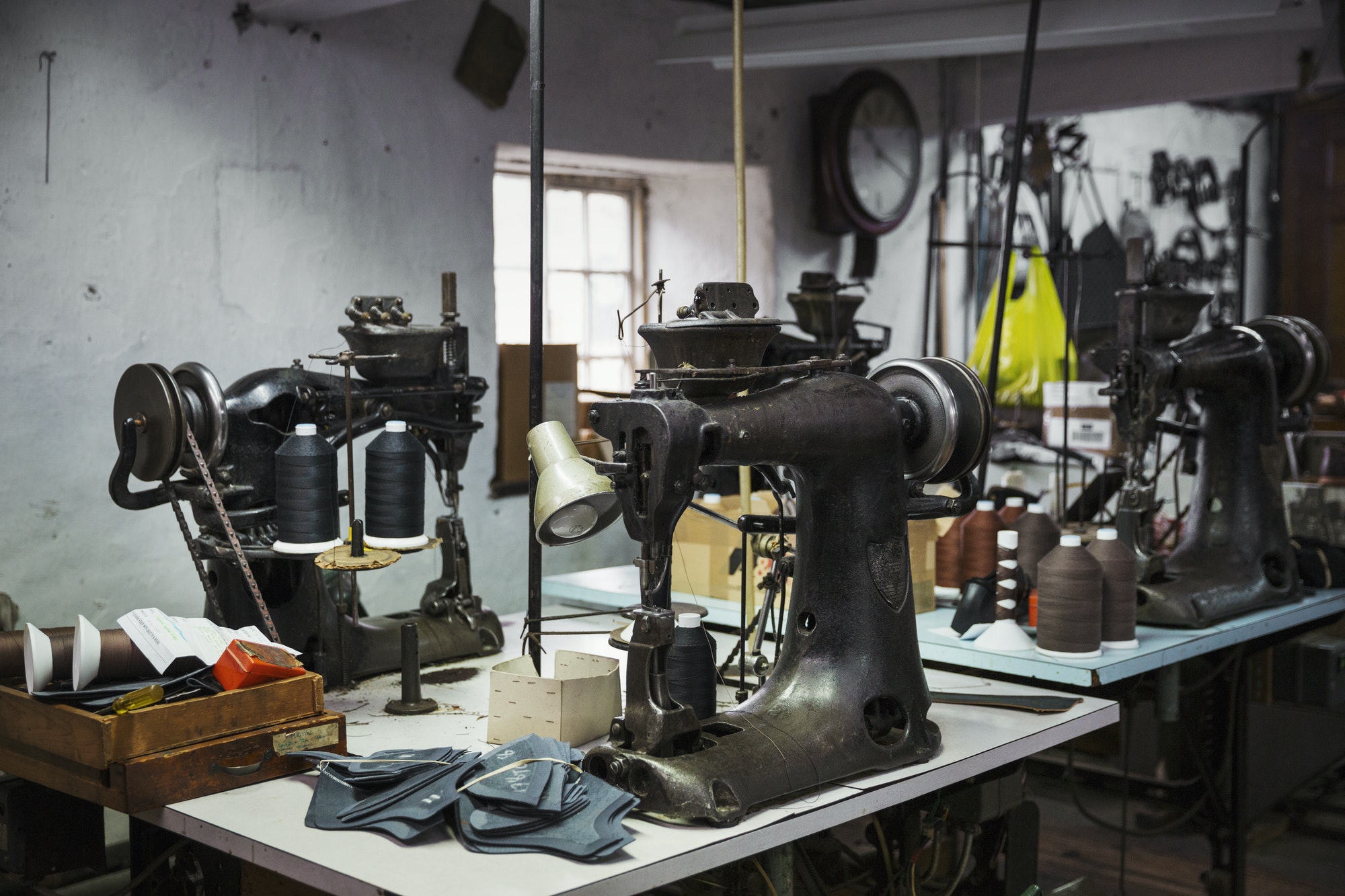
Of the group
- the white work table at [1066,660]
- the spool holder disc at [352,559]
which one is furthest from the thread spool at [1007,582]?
the spool holder disc at [352,559]

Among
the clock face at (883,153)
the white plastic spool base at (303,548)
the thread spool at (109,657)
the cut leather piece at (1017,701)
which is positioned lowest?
the cut leather piece at (1017,701)

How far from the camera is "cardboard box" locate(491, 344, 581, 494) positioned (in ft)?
15.2

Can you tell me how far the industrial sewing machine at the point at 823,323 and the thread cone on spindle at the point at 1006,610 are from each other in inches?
59.8

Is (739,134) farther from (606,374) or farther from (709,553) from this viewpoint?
(606,374)

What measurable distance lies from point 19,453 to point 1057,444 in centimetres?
357

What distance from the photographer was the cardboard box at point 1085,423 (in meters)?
4.59

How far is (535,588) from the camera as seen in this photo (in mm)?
2393

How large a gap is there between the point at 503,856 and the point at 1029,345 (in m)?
4.58

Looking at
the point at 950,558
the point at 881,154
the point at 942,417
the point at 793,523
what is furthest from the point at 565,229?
the point at 942,417

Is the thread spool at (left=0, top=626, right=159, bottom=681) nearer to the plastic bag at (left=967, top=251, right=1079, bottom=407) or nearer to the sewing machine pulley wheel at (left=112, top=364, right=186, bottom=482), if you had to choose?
the sewing machine pulley wheel at (left=112, top=364, right=186, bottom=482)

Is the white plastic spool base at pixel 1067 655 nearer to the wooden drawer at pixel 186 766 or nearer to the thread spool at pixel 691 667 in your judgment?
the thread spool at pixel 691 667

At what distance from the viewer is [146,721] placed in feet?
5.96

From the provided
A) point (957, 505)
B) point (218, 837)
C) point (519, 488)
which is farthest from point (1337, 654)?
point (218, 837)

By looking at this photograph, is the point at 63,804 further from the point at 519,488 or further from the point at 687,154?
the point at 687,154
